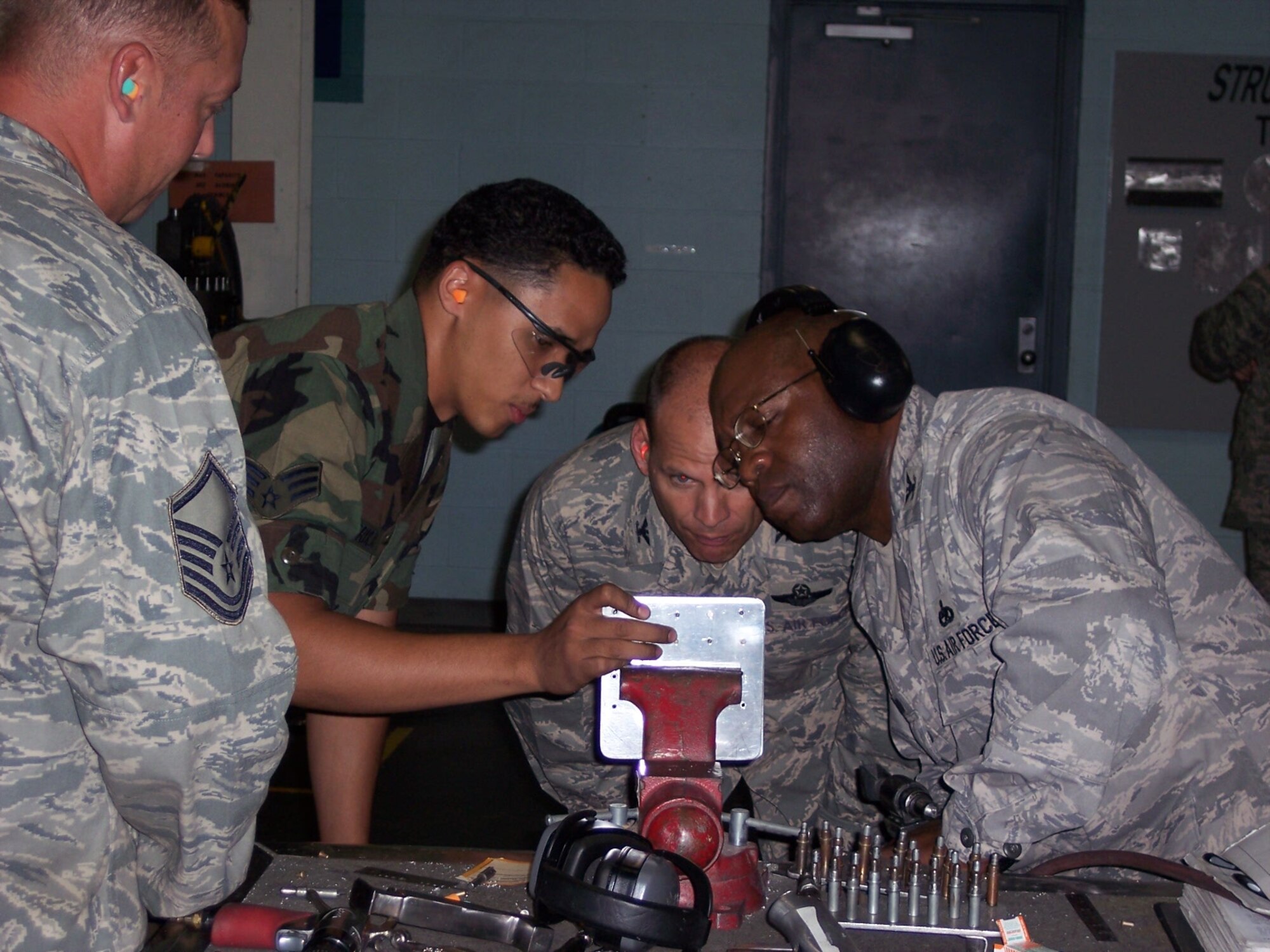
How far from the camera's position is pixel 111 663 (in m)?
0.89

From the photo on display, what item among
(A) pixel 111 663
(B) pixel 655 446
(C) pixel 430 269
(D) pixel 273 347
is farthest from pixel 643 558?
(A) pixel 111 663

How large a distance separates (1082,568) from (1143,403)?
3907 mm

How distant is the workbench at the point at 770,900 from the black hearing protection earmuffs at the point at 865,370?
711 mm

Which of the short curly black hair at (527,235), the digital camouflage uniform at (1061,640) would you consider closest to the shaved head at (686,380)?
the short curly black hair at (527,235)

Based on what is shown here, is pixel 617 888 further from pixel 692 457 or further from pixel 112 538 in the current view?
pixel 692 457

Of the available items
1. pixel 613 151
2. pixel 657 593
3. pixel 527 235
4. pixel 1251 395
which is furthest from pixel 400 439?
pixel 1251 395

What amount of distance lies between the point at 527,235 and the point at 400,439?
1.28ft

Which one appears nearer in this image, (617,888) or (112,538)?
(112,538)

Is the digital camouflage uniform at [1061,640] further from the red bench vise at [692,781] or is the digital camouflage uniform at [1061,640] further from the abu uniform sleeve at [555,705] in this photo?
→ the abu uniform sleeve at [555,705]

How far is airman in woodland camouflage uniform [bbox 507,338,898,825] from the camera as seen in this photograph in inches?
89.4

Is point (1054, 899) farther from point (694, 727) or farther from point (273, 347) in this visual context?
point (273, 347)

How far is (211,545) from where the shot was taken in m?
0.93

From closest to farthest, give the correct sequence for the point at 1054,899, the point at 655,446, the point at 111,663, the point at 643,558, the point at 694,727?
the point at 111,663 → the point at 1054,899 → the point at 694,727 → the point at 655,446 → the point at 643,558

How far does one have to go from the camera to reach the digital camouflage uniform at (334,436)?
1.54m
